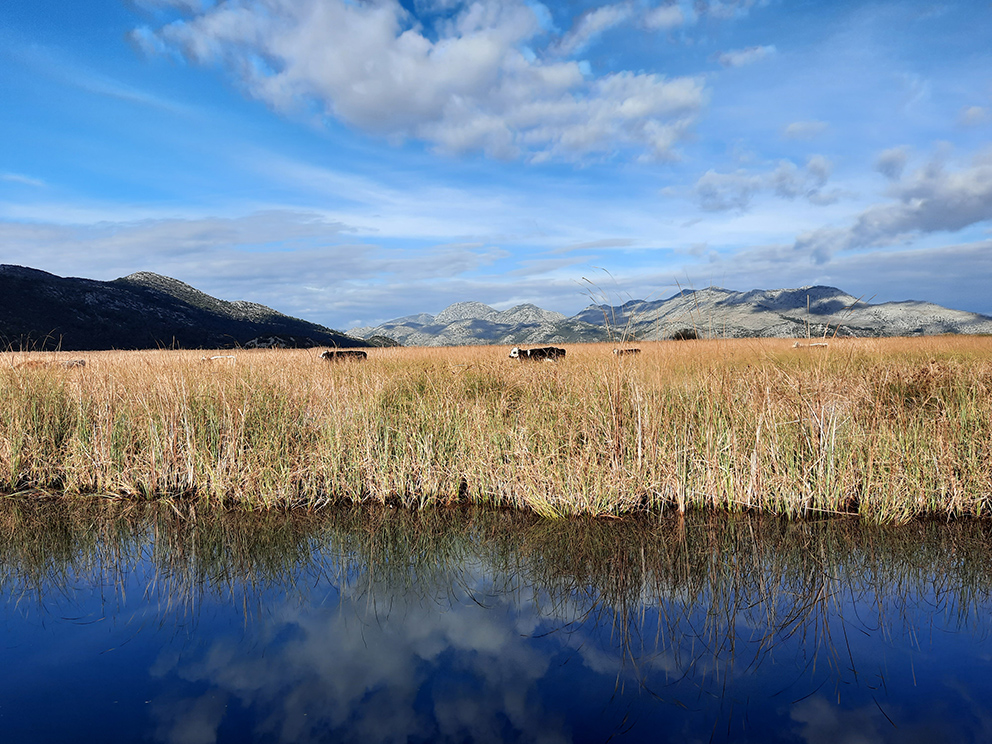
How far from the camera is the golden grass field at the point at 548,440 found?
5.47 meters

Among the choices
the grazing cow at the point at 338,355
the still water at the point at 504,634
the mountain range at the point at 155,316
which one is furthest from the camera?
the mountain range at the point at 155,316

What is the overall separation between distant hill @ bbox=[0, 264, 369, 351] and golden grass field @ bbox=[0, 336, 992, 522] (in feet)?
147

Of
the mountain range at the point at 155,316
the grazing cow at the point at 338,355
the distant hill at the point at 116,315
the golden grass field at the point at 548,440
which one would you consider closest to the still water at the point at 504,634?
the golden grass field at the point at 548,440

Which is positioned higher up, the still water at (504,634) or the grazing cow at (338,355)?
the grazing cow at (338,355)

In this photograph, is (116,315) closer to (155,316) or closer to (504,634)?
(155,316)

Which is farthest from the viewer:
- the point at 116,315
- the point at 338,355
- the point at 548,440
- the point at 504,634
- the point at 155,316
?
the point at 155,316

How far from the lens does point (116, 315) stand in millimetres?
76500

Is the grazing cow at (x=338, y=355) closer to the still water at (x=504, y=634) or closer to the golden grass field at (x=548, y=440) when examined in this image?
the golden grass field at (x=548, y=440)

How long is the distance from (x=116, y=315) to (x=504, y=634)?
9114 centimetres

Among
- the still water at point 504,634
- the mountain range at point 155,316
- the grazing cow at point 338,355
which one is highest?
the mountain range at point 155,316

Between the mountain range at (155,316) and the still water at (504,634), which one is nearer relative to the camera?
the still water at (504,634)

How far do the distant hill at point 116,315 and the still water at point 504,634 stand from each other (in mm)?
47704

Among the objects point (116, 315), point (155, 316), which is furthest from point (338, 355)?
point (155, 316)

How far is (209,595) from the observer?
397cm
